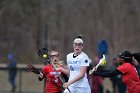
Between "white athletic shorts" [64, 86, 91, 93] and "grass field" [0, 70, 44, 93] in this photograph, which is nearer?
"white athletic shorts" [64, 86, 91, 93]

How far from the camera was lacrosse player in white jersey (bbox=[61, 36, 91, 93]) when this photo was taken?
1573 cm

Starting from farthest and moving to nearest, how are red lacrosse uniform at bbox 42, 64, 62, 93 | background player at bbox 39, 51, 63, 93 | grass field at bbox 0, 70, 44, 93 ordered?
grass field at bbox 0, 70, 44, 93 → red lacrosse uniform at bbox 42, 64, 62, 93 → background player at bbox 39, 51, 63, 93

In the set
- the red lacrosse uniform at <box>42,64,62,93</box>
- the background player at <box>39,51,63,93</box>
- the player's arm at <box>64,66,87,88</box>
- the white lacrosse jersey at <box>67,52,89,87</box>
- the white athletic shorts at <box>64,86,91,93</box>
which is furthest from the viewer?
the red lacrosse uniform at <box>42,64,62,93</box>

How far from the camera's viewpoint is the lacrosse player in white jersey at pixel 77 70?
1573 cm

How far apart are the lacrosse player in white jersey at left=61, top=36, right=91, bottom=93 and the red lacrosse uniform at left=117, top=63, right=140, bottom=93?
798 mm

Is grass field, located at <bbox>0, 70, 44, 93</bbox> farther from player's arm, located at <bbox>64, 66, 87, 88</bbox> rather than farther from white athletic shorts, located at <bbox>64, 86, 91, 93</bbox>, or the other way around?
player's arm, located at <bbox>64, 66, 87, 88</bbox>

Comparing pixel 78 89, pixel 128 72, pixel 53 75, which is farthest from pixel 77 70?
pixel 53 75

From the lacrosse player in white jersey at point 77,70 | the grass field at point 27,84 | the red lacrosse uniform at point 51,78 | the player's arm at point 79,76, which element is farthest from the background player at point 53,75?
the grass field at point 27,84

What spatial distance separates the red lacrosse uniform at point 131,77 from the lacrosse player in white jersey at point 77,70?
798 millimetres

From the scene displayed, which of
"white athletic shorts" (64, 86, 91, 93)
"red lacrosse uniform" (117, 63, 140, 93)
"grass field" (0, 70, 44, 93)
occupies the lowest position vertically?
"white athletic shorts" (64, 86, 91, 93)

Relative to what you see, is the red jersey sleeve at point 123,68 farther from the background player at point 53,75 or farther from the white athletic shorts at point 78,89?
the background player at point 53,75

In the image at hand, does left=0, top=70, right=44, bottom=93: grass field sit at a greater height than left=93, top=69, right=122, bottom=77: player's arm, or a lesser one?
greater

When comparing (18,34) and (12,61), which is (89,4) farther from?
(12,61)

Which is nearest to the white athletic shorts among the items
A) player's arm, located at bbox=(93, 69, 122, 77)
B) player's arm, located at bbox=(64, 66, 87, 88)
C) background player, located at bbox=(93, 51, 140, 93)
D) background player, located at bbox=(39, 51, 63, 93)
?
player's arm, located at bbox=(64, 66, 87, 88)
